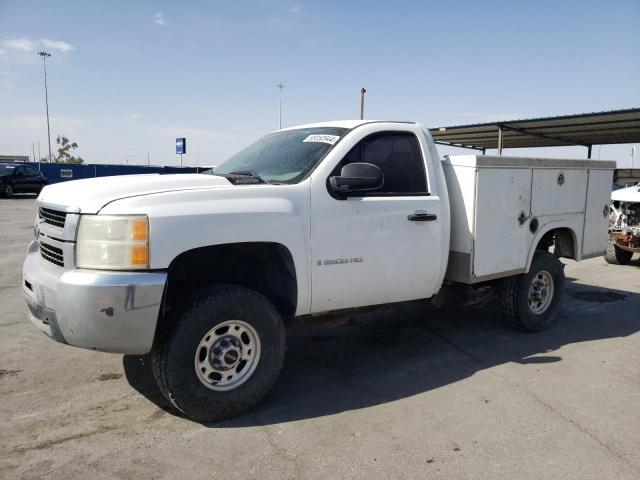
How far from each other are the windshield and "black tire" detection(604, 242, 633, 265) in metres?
7.51

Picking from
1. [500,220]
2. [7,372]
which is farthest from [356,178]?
[7,372]

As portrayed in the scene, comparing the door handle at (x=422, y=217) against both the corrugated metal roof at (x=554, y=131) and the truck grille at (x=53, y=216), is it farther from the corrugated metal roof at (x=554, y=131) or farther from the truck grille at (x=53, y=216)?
the corrugated metal roof at (x=554, y=131)

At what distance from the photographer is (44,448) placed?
9.37ft

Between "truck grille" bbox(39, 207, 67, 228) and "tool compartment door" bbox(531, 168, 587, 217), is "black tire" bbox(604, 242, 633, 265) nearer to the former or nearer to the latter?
"tool compartment door" bbox(531, 168, 587, 217)

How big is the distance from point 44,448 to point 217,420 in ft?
3.28

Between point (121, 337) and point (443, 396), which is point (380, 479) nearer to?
point (443, 396)

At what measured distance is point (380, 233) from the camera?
376cm

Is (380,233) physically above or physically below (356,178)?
below

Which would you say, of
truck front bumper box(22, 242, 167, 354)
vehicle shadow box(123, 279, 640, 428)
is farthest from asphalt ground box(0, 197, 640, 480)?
truck front bumper box(22, 242, 167, 354)

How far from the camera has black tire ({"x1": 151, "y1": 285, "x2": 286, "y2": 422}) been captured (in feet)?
9.96

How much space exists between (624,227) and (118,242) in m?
9.01

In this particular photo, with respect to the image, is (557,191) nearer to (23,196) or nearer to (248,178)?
(248,178)

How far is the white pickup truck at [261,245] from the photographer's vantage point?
2850 mm

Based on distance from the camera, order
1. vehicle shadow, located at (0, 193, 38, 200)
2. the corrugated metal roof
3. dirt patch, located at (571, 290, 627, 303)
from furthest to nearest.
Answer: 1. vehicle shadow, located at (0, 193, 38, 200)
2. the corrugated metal roof
3. dirt patch, located at (571, 290, 627, 303)
